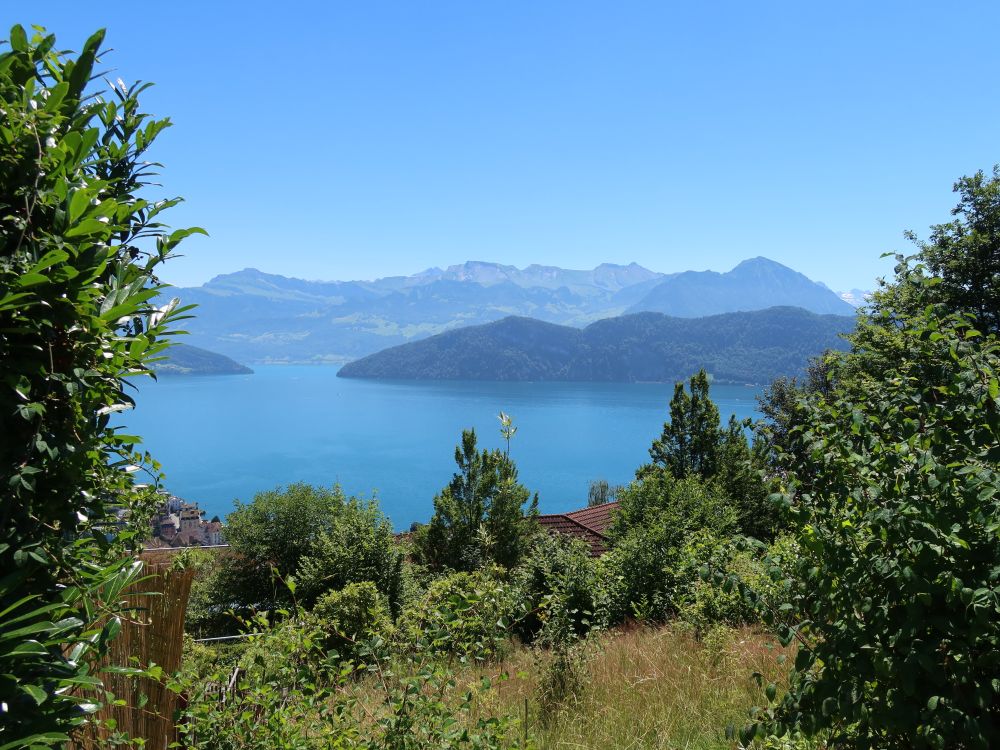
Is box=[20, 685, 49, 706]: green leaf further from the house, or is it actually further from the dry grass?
the house

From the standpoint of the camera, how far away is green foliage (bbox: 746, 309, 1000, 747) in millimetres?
1634

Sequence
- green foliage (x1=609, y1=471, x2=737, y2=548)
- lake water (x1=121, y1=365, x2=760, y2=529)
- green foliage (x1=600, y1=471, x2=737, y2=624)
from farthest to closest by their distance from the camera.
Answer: lake water (x1=121, y1=365, x2=760, y2=529)
green foliage (x1=609, y1=471, x2=737, y2=548)
green foliage (x1=600, y1=471, x2=737, y2=624)

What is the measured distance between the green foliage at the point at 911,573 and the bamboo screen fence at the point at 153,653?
94.3 inches

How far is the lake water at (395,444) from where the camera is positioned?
301ft

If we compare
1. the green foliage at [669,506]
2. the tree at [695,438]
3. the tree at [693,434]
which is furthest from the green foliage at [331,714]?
the tree at [693,434]

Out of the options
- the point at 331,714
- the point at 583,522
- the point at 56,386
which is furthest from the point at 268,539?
the point at 56,386

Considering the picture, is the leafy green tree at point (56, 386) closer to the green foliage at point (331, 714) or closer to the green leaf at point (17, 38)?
the green leaf at point (17, 38)

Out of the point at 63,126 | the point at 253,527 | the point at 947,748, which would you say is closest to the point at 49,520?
the point at 63,126

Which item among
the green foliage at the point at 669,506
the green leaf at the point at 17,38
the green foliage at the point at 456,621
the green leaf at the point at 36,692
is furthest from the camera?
the green foliage at the point at 669,506

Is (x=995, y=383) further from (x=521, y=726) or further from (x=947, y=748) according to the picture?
(x=521, y=726)

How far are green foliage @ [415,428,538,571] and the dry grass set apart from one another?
1262 cm

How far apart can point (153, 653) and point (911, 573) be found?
2923mm

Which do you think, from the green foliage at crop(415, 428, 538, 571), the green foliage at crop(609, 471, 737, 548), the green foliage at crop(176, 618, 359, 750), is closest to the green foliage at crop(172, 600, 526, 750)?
the green foliage at crop(176, 618, 359, 750)

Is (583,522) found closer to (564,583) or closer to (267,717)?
(564,583)
